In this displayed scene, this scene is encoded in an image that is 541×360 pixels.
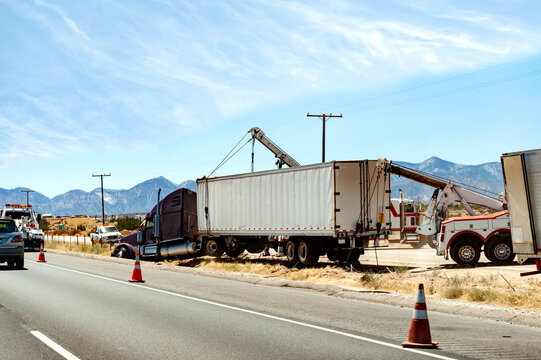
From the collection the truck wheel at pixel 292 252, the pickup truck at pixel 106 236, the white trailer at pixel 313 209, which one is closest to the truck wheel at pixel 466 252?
the white trailer at pixel 313 209

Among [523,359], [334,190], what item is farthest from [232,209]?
[523,359]

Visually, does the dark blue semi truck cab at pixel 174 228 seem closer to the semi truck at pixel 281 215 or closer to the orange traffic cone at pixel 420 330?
the semi truck at pixel 281 215

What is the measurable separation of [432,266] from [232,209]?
330 inches

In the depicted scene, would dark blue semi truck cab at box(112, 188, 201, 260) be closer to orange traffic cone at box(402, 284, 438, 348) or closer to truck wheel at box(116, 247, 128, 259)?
truck wheel at box(116, 247, 128, 259)

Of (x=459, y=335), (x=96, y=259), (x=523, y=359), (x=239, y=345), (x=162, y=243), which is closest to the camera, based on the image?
(x=523, y=359)

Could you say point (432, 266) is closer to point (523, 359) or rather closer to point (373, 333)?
point (373, 333)

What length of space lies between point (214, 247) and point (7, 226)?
8.57m

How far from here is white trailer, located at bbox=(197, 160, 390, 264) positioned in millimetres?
20234

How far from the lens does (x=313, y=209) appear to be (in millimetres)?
20828

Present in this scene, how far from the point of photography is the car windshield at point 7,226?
20669mm

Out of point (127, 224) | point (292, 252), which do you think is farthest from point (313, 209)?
point (127, 224)

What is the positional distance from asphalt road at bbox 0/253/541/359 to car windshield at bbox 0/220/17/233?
686 cm

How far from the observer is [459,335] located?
8.55 m

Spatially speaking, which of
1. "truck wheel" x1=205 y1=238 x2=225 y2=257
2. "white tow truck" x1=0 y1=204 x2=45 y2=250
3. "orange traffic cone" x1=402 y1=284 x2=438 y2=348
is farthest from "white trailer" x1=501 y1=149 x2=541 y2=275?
"white tow truck" x1=0 y1=204 x2=45 y2=250
